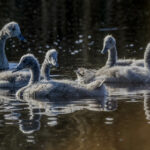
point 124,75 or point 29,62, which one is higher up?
point 29,62

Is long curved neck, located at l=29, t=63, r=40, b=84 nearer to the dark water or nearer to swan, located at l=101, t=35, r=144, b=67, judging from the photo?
the dark water

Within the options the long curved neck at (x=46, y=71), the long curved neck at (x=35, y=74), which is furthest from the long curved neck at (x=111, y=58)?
the long curved neck at (x=35, y=74)

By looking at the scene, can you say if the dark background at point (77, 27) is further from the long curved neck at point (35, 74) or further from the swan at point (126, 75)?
the long curved neck at point (35, 74)

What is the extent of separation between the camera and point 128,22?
949 inches

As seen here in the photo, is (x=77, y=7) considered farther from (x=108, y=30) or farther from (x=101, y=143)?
(x=101, y=143)

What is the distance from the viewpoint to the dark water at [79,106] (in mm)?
9016

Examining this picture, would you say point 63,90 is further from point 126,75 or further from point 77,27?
point 77,27

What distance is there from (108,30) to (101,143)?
13.5 meters

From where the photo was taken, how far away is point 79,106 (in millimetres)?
11266

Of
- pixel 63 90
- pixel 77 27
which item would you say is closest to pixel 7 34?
pixel 63 90

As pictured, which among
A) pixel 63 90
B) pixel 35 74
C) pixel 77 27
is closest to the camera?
pixel 63 90

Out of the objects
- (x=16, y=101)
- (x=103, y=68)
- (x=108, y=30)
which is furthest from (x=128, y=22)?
(x=16, y=101)

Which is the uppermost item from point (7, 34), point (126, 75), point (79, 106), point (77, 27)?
point (77, 27)

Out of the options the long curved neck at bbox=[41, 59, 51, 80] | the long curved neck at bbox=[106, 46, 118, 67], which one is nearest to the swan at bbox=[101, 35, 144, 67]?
the long curved neck at bbox=[106, 46, 118, 67]
